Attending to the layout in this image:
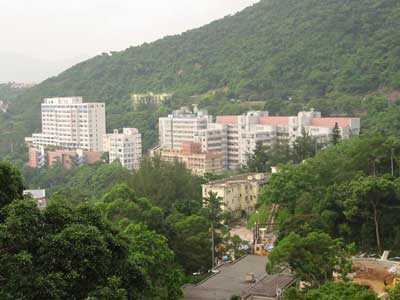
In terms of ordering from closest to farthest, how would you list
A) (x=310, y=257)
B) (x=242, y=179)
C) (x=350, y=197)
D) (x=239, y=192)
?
1. (x=310, y=257)
2. (x=350, y=197)
3. (x=239, y=192)
4. (x=242, y=179)

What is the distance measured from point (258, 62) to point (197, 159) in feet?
82.8

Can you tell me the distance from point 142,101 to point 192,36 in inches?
691

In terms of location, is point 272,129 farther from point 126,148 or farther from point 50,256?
point 50,256

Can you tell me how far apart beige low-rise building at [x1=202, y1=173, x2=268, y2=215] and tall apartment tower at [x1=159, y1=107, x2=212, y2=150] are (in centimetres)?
2049

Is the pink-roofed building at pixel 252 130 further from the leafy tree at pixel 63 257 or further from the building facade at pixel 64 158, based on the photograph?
the leafy tree at pixel 63 257

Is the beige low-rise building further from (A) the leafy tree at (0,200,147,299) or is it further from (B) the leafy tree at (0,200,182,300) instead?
(A) the leafy tree at (0,200,147,299)

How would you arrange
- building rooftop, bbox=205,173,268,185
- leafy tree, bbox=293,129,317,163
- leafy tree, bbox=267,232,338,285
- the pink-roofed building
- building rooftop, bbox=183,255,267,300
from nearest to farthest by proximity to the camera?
leafy tree, bbox=267,232,338,285
building rooftop, bbox=183,255,267,300
building rooftop, bbox=205,173,268,185
leafy tree, bbox=293,129,317,163
the pink-roofed building

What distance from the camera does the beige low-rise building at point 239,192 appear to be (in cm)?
3225

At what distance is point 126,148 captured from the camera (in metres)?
54.1

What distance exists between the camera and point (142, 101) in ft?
246

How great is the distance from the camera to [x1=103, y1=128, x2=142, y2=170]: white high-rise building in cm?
5394

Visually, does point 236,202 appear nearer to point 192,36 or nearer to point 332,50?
point 332,50

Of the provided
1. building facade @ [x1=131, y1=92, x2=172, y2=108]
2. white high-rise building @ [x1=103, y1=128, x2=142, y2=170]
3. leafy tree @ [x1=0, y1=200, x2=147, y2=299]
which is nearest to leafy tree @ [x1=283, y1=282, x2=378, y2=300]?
leafy tree @ [x1=0, y1=200, x2=147, y2=299]

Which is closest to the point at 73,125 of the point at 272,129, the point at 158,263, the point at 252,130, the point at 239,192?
the point at 252,130
